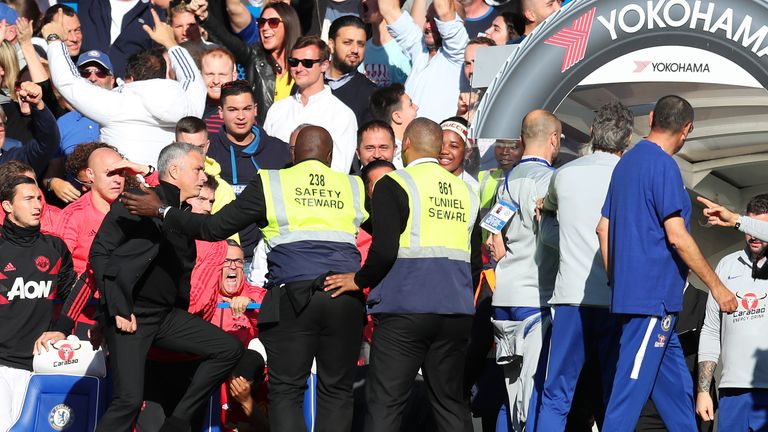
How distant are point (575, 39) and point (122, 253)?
10.9ft

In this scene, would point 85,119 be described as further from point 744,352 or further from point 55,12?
point 744,352

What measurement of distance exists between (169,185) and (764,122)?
4.17 metres

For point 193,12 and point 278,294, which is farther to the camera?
point 193,12

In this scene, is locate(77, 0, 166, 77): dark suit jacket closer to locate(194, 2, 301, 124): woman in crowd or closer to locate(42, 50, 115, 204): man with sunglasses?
locate(194, 2, 301, 124): woman in crowd

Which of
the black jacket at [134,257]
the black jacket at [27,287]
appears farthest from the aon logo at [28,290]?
the black jacket at [134,257]

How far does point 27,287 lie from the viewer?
8219mm

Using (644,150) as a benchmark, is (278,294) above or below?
below

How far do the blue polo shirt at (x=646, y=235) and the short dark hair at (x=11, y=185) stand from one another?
13.0 feet

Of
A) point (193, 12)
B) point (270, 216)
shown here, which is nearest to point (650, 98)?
point (270, 216)

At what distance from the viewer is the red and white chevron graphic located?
852 cm

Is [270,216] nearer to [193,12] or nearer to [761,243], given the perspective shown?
[761,243]

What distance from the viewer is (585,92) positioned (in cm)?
911

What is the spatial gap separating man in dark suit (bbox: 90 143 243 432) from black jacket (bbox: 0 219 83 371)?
2.26ft

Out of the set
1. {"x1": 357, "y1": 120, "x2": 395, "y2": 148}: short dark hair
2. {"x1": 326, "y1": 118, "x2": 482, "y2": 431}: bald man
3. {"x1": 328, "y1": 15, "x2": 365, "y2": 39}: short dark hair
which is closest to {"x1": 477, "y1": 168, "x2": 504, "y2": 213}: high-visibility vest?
{"x1": 326, "y1": 118, "x2": 482, "y2": 431}: bald man
